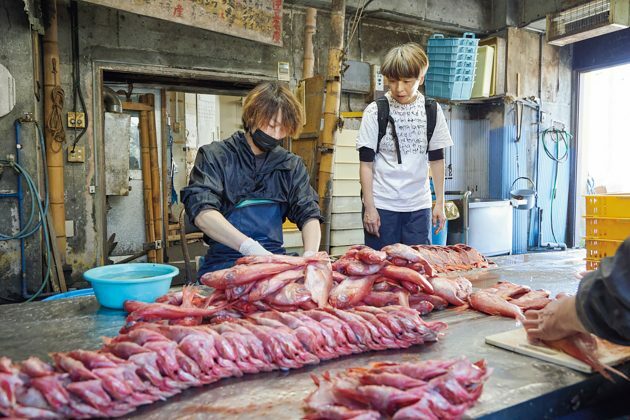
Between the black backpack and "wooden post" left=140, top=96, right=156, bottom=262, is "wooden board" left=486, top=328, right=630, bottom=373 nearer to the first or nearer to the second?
the black backpack

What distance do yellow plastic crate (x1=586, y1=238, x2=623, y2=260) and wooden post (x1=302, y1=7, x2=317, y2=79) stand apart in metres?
4.85

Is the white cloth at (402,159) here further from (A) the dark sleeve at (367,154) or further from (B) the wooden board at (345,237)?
(B) the wooden board at (345,237)

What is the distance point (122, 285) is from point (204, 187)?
1.00m

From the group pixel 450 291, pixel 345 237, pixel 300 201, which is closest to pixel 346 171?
pixel 345 237

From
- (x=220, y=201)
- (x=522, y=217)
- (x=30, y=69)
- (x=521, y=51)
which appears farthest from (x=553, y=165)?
(x=30, y=69)

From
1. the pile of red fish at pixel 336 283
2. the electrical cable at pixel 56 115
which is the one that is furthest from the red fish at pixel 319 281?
the electrical cable at pixel 56 115

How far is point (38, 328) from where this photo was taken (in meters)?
2.32

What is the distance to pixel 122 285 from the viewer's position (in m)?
2.46

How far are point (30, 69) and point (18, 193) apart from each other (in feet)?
4.72

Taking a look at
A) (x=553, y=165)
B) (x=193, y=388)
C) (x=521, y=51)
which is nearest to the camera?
(x=193, y=388)

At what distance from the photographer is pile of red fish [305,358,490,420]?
54.5 inches

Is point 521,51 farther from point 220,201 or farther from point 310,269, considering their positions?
point 310,269

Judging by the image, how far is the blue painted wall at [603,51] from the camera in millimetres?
9211

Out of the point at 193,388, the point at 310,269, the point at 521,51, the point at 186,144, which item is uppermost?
the point at 521,51
